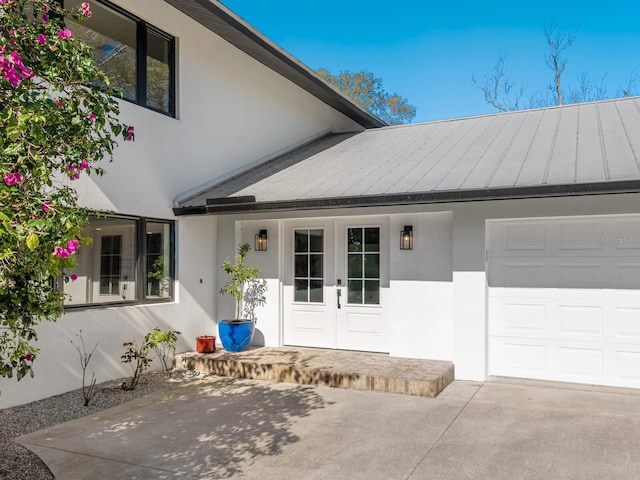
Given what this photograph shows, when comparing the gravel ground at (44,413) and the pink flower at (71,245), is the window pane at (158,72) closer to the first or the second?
the gravel ground at (44,413)

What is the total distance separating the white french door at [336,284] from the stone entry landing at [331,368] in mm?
303

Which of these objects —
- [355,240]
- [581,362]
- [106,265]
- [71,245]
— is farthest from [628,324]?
[106,265]

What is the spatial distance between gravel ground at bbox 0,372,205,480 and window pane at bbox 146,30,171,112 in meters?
4.21

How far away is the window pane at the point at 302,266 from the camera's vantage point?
8.68 metres

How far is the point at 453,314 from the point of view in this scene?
715 centimetres

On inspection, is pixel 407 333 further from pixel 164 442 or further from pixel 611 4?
pixel 611 4

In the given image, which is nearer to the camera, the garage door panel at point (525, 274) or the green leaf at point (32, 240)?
the green leaf at point (32, 240)

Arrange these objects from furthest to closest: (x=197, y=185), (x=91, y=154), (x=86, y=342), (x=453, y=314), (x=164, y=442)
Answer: (x=197, y=185) → (x=453, y=314) → (x=86, y=342) → (x=164, y=442) → (x=91, y=154)

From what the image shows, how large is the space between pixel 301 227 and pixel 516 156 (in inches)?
143

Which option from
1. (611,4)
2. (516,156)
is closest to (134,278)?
(516,156)

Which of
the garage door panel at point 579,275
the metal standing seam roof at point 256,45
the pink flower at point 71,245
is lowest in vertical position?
the garage door panel at point 579,275

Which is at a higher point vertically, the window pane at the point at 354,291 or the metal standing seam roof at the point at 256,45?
the metal standing seam roof at the point at 256,45

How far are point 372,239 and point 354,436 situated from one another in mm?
3831

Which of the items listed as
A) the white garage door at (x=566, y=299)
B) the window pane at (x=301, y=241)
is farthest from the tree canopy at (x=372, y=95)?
the white garage door at (x=566, y=299)
